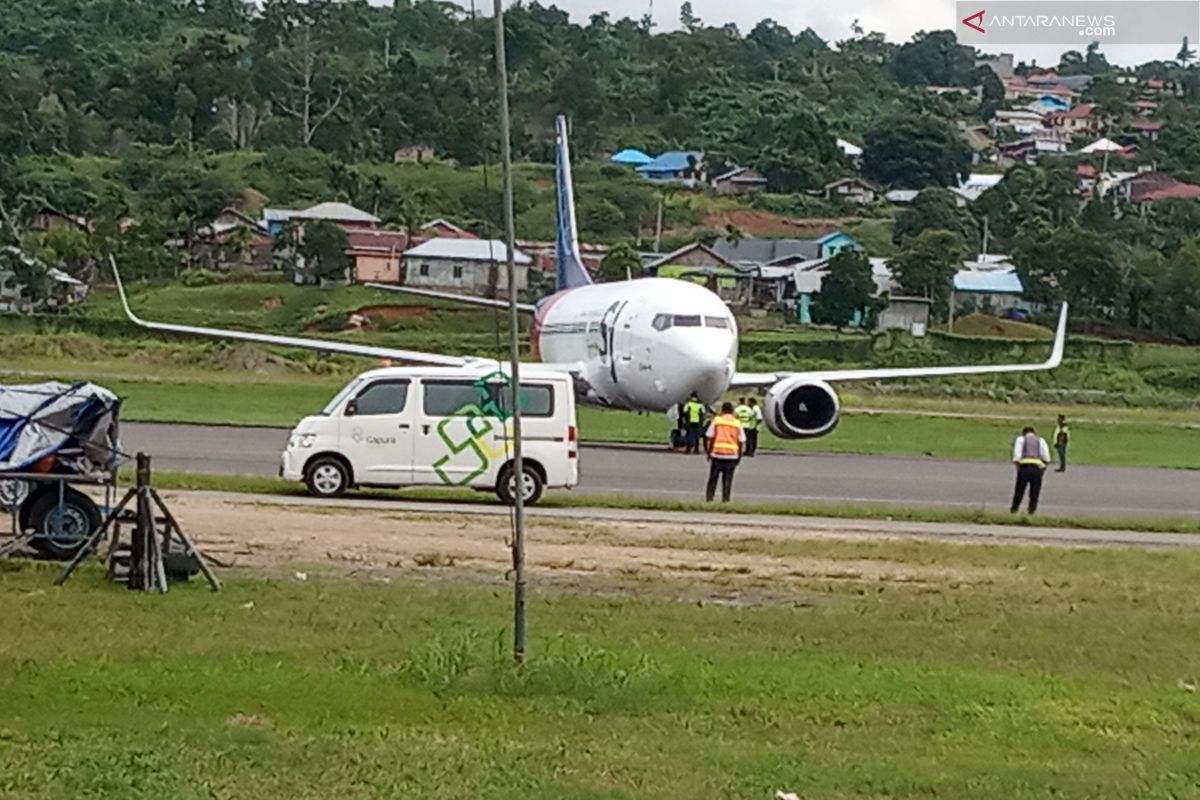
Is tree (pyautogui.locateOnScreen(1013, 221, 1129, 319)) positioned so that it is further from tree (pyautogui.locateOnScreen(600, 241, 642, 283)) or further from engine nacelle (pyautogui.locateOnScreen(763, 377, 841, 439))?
engine nacelle (pyautogui.locateOnScreen(763, 377, 841, 439))

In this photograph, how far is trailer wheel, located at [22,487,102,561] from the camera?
55.4ft

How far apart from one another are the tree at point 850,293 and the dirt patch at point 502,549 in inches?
2955

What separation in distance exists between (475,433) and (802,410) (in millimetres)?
13227

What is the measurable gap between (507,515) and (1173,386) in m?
60.0

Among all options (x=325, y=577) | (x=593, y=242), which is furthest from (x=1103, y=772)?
(x=593, y=242)

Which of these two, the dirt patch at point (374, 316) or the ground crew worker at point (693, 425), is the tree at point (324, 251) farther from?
the ground crew worker at point (693, 425)

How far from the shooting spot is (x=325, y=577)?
1645 cm

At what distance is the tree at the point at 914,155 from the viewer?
161375 millimetres

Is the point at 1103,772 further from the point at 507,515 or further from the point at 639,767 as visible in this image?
the point at 507,515

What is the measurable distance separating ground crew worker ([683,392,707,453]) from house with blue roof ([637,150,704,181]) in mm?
110580

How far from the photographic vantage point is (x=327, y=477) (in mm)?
25438

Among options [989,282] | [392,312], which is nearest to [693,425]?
[392,312]

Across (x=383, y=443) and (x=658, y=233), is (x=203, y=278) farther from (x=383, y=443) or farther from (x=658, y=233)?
(x=383, y=443)

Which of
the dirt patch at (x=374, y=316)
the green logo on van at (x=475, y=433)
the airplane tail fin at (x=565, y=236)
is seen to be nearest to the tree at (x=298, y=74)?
the dirt patch at (x=374, y=316)
